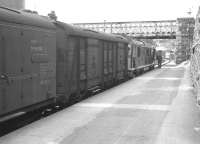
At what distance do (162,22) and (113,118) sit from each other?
72.4m

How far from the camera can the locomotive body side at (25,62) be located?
7.99 meters

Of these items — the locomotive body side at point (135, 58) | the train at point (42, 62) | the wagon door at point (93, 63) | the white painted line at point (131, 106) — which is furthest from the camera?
the locomotive body side at point (135, 58)

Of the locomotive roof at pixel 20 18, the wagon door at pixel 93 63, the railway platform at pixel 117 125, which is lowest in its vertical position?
the railway platform at pixel 117 125

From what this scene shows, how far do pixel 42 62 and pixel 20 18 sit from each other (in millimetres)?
1745

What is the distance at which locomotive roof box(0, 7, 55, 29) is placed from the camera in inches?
317

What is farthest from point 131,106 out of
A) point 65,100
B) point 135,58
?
point 135,58

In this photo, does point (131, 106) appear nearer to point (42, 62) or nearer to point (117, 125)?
point (117, 125)

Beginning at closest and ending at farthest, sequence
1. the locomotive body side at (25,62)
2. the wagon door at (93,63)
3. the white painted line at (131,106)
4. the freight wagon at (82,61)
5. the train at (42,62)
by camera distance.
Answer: the locomotive body side at (25,62)
the train at (42,62)
the freight wagon at (82,61)
the white painted line at (131,106)
the wagon door at (93,63)

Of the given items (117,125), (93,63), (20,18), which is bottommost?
(117,125)

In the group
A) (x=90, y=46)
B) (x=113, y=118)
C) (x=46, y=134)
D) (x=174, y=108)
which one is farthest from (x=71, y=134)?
(x=90, y=46)

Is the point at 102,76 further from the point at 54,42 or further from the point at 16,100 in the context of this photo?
the point at 16,100

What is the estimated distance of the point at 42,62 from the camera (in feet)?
33.1

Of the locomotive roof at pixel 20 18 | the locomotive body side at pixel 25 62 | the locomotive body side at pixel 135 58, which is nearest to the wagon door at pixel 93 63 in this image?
the locomotive body side at pixel 25 62

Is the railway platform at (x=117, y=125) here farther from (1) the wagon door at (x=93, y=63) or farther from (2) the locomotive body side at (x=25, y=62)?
(1) the wagon door at (x=93, y=63)
